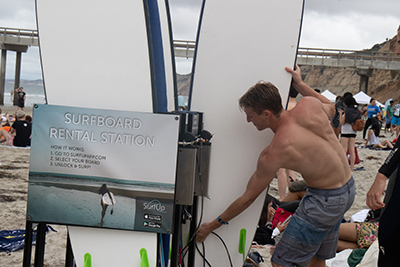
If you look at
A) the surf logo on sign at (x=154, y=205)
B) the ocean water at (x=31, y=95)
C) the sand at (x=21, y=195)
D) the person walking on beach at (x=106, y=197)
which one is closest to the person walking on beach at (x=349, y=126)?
the sand at (x=21, y=195)

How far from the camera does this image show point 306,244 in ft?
8.00

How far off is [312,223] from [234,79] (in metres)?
1.10

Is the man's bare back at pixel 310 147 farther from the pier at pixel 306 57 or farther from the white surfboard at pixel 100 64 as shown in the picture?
the pier at pixel 306 57

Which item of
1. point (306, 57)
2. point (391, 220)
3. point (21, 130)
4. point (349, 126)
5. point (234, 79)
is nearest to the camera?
point (391, 220)

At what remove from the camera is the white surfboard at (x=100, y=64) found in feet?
7.13

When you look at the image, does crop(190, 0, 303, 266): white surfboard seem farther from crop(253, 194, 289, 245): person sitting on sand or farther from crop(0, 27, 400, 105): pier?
crop(0, 27, 400, 105): pier

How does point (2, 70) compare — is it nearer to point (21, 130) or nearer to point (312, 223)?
point (21, 130)

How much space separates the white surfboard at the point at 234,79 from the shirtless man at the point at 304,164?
0.30m

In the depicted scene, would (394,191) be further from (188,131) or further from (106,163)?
(106,163)

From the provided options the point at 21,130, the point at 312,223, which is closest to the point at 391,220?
the point at 312,223

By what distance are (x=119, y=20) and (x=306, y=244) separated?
1779mm

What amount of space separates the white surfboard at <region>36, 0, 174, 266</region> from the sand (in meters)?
1.43

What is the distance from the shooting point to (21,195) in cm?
529

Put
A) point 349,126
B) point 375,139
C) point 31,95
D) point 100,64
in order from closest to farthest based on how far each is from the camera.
Result: point 100,64
point 349,126
point 375,139
point 31,95
